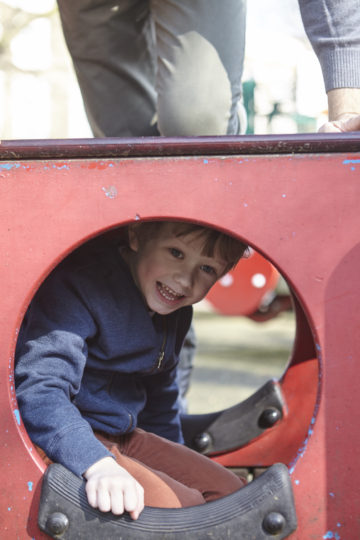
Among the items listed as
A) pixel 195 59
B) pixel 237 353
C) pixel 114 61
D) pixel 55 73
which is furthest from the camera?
pixel 55 73

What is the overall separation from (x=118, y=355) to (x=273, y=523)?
15.2 inches

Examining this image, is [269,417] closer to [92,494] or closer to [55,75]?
[92,494]

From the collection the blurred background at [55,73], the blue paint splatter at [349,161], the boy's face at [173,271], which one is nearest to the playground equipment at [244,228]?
the blue paint splatter at [349,161]

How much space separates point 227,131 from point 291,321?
12.3 ft

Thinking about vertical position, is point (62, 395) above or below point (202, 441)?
above

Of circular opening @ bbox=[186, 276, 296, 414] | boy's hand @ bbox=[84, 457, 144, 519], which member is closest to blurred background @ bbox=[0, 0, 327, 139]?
circular opening @ bbox=[186, 276, 296, 414]

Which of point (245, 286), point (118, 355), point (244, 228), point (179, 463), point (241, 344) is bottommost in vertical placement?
point (241, 344)

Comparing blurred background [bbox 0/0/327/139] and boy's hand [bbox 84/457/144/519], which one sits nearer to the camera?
boy's hand [bbox 84/457/144/519]

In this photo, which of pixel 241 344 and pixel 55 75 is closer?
pixel 241 344

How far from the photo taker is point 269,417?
159 cm

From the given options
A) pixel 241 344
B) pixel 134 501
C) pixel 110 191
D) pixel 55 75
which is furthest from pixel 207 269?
pixel 55 75

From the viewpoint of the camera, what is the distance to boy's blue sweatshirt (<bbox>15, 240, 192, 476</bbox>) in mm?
977

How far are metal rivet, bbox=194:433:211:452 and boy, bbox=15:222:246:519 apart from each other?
225mm

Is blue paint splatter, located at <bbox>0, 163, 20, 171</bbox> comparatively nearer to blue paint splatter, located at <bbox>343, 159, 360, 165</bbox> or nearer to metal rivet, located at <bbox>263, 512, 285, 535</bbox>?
blue paint splatter, located at <bbox>343, 159, 360, 165</bbox>
